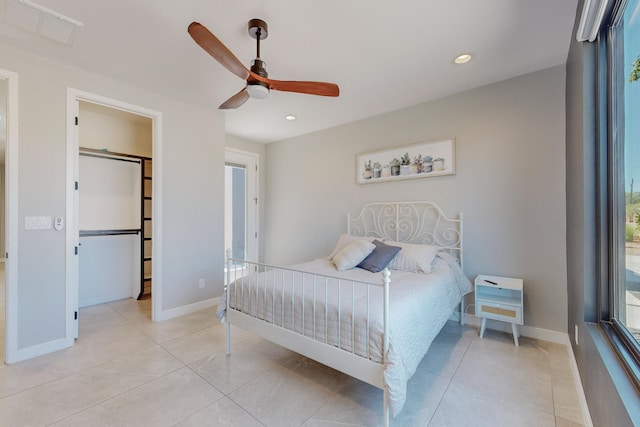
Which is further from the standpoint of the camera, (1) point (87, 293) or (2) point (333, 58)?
(1) point (87, 293)

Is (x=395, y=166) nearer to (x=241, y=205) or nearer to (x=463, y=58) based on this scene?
(x=463, y=58)

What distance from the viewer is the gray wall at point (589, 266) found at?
111cm

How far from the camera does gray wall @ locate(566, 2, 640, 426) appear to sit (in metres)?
1.11

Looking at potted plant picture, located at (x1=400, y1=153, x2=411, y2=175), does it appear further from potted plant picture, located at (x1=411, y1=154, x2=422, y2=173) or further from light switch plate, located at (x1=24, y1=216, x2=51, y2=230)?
light switch plate, located at (x1=24, y1=216, x2=51, y2=230)

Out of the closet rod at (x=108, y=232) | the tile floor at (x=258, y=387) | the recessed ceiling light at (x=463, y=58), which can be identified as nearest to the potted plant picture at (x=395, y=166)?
the recessed ceiling light at (x=463, y=58)

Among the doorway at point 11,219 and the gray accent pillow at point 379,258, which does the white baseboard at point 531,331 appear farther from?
the doorway at point 11,219

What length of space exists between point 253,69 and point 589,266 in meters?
2.47

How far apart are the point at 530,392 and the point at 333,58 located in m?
2.96

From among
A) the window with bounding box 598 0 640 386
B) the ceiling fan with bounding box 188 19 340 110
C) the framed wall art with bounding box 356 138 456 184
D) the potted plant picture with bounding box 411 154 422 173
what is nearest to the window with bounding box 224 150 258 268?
the framed wall art with bounding box 356 138 456 184

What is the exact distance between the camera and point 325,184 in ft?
14.1

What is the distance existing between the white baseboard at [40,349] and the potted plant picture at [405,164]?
389cm

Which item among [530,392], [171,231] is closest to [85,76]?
[171,231]

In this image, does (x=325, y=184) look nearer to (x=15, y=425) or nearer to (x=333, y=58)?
(x=333, y=58)

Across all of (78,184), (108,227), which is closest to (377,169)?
(78,184)
